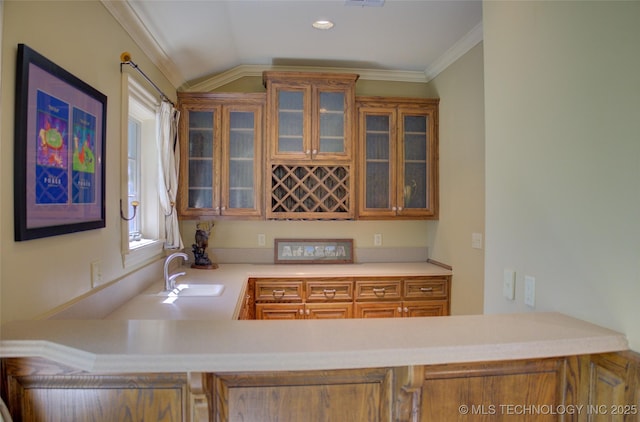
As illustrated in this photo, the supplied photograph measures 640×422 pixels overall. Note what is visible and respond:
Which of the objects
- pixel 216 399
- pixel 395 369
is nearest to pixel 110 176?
pixel 216 399

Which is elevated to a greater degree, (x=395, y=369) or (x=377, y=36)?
(x=377, y=36)

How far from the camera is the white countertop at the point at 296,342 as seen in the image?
0.94 metres

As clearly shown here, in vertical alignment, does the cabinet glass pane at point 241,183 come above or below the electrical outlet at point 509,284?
above

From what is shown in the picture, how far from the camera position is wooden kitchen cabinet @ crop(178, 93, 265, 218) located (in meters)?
3.14

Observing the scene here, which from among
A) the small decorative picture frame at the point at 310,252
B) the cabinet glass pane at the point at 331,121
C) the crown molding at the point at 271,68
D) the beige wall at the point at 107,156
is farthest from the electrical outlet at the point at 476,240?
the beige wall at the point at 107,156

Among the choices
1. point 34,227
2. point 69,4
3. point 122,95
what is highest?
point 69,4

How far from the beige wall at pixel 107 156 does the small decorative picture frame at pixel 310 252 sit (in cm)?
158

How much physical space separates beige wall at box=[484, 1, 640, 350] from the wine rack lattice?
5.36ft

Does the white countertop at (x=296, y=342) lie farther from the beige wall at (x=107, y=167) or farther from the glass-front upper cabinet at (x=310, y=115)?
the glass-front upper cabinet at (x=310, y=115)

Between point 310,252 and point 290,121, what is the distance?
119cm

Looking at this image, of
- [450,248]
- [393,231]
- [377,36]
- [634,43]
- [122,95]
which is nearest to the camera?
[634,43]

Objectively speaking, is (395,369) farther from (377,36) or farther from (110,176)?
(377,36)

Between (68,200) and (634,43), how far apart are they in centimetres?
196

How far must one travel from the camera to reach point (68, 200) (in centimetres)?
146
